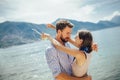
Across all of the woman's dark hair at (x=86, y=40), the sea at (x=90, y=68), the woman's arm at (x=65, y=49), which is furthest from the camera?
the sea at (x=90, y=68)

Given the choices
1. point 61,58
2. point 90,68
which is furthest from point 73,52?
point 90,68

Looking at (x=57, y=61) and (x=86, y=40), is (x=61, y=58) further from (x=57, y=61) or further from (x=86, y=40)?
(x=86, y=40)

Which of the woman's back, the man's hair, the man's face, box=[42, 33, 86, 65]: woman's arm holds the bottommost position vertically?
the woman's back

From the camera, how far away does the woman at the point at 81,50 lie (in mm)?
3125

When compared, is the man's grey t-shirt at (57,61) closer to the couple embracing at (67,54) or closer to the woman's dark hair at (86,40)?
the couple embracing at (67,54)

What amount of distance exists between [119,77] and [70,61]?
3992cm

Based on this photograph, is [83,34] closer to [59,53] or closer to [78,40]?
[78,40]

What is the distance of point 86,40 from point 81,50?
154mm

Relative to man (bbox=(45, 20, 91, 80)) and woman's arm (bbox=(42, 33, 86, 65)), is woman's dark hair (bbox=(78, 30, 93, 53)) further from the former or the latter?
man (bbox=(45, 20, 91, 80))

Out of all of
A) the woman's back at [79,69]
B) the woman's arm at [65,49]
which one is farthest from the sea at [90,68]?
the woman's arm at [65,49]

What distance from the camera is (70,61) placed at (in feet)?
11.2

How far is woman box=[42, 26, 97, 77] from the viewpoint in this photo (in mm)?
3125

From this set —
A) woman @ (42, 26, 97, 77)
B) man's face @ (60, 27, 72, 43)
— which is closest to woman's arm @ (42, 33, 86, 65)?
woman @ (42, 26, 97, 77)

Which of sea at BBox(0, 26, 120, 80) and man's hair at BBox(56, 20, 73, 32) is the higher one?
man's hair at BBox(56, 20, 73, 32)
